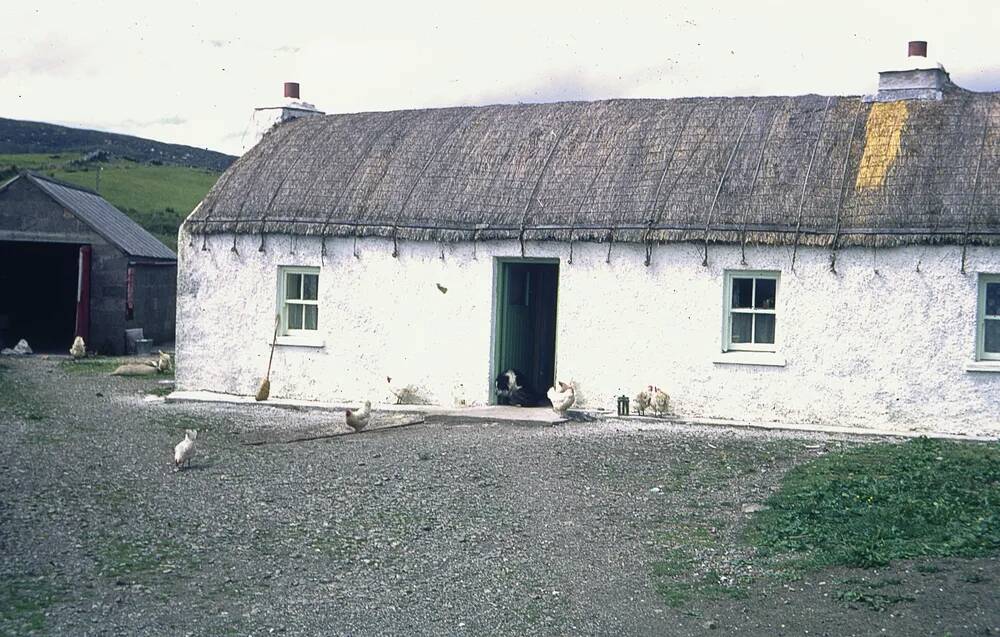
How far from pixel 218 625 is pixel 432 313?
444 inches

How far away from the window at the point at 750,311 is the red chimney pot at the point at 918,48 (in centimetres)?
431

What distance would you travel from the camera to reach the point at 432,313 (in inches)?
722

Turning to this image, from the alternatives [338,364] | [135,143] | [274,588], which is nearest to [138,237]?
[338,364]

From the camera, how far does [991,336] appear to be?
51.5 ft

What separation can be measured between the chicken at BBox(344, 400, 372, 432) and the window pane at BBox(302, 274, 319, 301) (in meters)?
4.18

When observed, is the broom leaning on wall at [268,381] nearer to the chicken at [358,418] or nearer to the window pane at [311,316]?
the window pane at [311,316]

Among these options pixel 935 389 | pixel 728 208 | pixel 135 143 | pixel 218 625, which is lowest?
pixel 218 625

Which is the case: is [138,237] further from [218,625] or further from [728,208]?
[218,625]

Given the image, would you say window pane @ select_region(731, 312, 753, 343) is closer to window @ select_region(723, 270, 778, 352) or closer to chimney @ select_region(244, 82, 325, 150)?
window @ select_region(723, 270, 778, 352)

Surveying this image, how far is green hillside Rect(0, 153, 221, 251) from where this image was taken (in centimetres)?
5347

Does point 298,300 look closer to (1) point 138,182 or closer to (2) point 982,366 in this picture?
(2) point 982,366

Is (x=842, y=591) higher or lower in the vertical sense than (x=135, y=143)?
lower

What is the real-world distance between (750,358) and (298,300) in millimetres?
7405

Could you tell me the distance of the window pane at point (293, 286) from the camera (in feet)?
64.1
